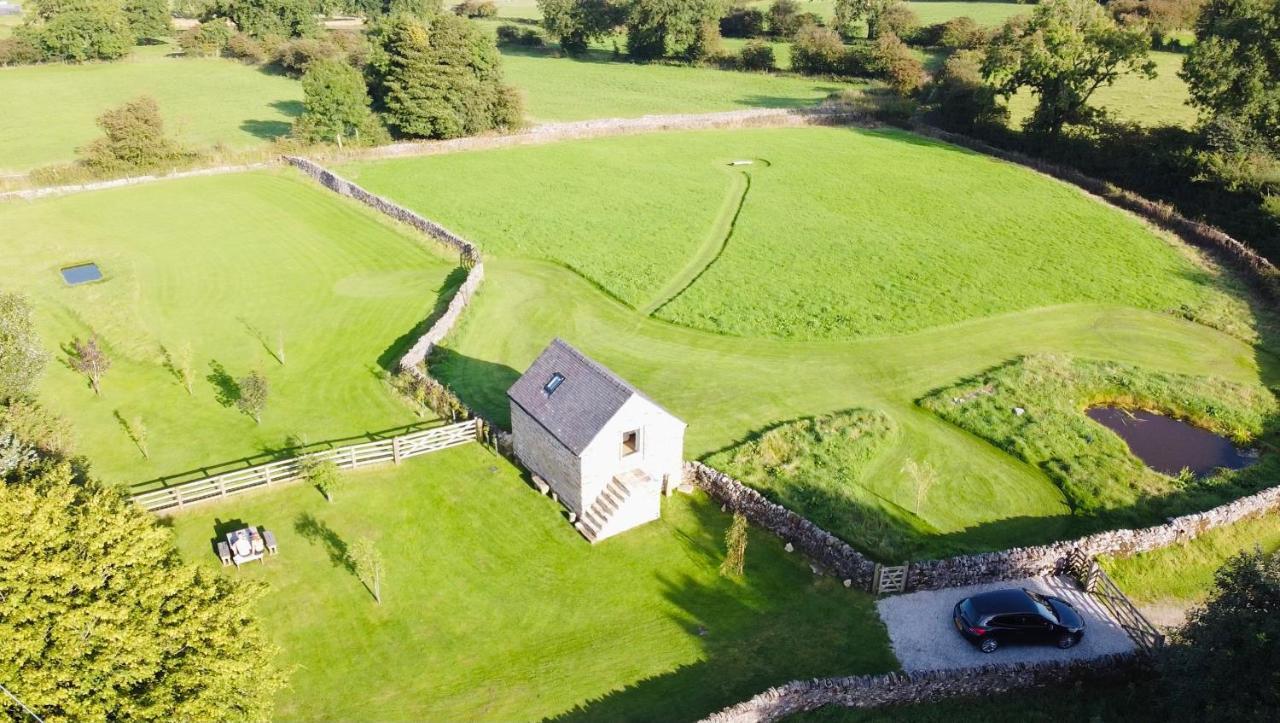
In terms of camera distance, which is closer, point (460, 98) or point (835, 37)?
point (460, 98)

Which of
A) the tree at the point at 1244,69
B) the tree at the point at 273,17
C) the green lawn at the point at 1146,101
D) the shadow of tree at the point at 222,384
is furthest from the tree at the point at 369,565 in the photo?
the tree at the point at 273,17

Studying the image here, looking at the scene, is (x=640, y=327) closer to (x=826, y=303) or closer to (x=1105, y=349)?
(x=826, y=303)

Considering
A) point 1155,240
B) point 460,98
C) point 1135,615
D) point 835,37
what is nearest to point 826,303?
point 1135,615

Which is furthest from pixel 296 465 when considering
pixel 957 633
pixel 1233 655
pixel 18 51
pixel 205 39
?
pixel 18 51

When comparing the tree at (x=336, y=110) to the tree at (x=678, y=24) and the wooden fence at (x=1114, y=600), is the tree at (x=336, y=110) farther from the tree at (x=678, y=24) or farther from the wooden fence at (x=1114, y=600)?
the wooden fence at (x=1114, y=600)

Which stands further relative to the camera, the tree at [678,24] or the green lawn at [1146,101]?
the tree at [678,24]
